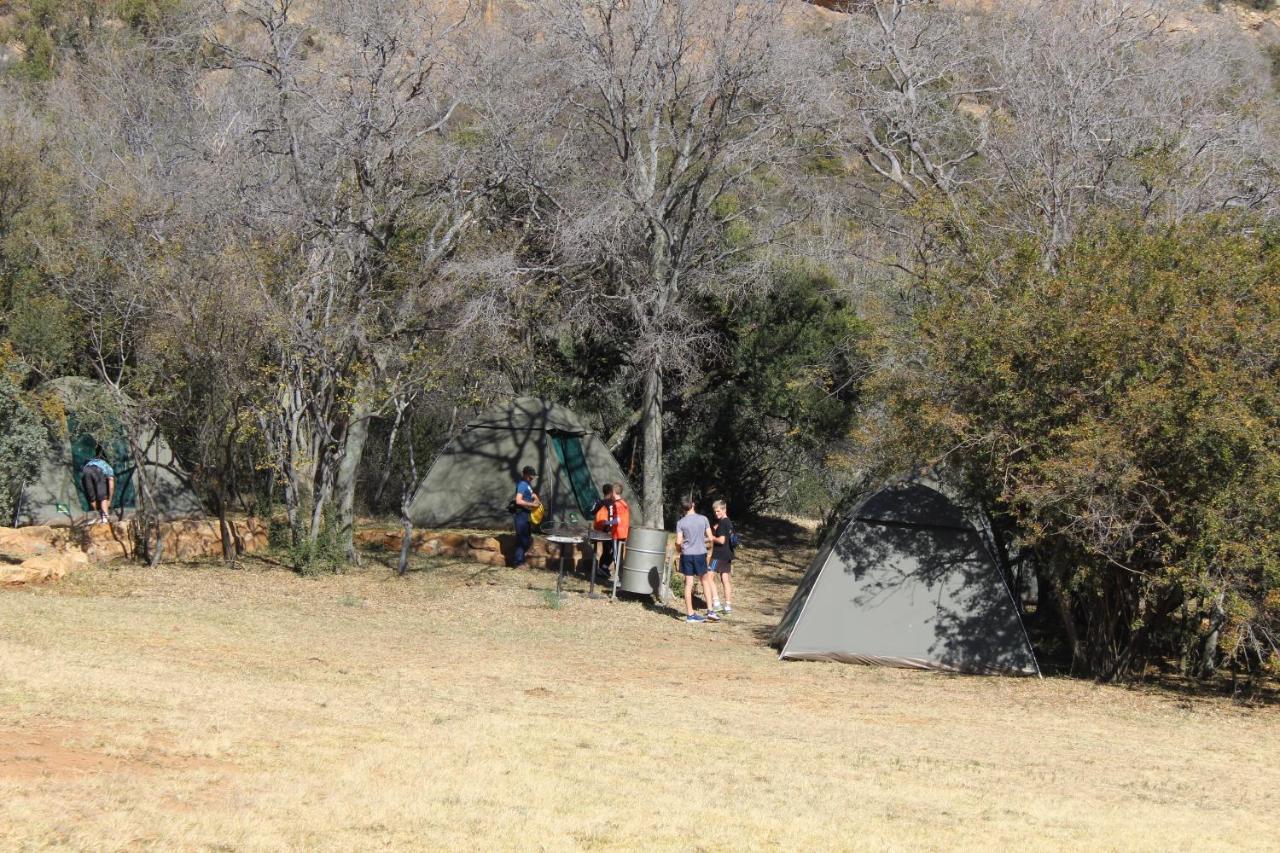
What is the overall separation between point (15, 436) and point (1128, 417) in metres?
13.4

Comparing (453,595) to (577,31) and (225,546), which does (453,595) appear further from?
(577,31)

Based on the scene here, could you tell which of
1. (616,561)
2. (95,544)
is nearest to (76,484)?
(95,544)

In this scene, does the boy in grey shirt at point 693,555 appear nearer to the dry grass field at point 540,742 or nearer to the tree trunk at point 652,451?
the dry grass field at point 540,742

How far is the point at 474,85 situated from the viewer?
22781mm

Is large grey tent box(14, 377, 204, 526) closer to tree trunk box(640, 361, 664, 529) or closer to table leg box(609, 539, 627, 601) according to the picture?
table leg box(609, 539, 627, 601)

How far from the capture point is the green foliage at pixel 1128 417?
1166 cm

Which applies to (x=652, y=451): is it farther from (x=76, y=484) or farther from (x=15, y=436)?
(x=15, y=436)

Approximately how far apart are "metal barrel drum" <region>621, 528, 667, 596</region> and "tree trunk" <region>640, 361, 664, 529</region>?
367cm

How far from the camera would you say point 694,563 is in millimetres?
15875

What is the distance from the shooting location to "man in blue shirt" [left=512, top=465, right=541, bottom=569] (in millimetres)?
18547

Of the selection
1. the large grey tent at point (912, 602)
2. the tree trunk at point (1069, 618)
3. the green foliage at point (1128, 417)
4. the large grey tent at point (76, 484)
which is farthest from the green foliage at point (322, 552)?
the tree trunk at point (1069, 618)

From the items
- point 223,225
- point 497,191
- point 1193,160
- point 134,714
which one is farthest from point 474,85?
point 134,714

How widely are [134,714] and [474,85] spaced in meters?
15.8

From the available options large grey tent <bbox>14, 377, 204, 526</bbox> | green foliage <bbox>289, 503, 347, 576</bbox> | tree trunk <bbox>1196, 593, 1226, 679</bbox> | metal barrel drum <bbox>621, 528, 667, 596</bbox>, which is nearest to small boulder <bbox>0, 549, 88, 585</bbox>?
green foliage <bbox>289, 503, 347, 576</bbox>
